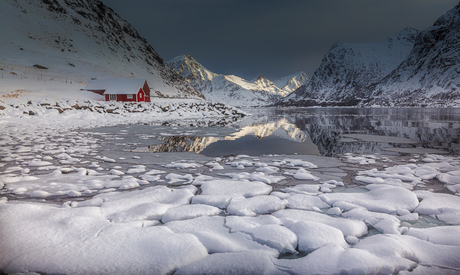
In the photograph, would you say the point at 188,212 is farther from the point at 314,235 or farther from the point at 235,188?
the point at 314,235

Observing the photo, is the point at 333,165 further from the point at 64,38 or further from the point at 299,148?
the point at 64,38

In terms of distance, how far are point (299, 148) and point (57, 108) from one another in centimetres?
2433

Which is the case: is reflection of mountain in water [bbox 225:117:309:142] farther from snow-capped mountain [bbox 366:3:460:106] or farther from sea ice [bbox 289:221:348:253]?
snow-capped mountain [bbox 366:3:460:106]

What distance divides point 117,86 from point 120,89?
128 cm

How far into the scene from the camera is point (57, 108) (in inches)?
921

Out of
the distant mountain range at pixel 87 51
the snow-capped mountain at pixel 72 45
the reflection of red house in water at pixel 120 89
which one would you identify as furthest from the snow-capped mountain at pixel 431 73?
the reflection of red house in water at pixel 120 89

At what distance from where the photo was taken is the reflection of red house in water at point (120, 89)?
47.8m

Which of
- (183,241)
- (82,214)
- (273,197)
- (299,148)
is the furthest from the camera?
(299,148)

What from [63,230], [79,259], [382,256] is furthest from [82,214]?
[382,256]

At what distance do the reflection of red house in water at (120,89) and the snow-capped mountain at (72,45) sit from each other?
1068cm

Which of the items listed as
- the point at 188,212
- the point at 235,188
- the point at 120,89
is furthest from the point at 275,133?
the point at 120,89

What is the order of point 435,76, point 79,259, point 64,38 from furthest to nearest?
point 435,76 < point 64,38 < point 79,259

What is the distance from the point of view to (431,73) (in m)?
154

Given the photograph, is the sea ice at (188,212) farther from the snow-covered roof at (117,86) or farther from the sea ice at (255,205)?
the snow-covered roof at (117,86)
